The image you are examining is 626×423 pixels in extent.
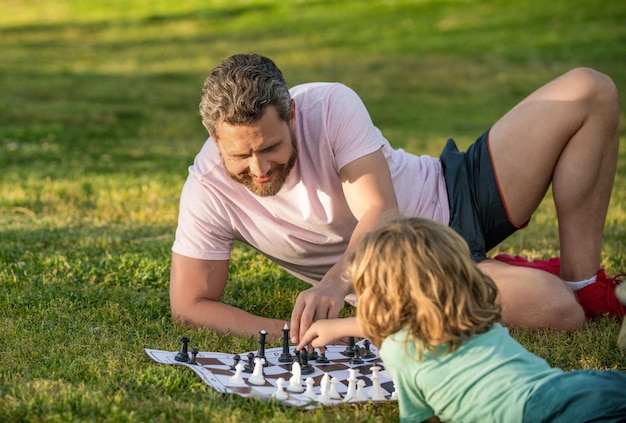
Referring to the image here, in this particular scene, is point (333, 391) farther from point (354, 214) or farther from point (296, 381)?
point (354, 214)

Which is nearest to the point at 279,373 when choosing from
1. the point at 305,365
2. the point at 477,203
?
the point at 305,365

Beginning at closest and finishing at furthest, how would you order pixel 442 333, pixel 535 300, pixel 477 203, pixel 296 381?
pixel 442 333, pixel 296 381, pixel 535 300, pixel 477 203

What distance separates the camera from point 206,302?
5.47 meters

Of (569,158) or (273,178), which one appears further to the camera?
(569,158)

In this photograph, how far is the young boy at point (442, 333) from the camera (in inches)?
141

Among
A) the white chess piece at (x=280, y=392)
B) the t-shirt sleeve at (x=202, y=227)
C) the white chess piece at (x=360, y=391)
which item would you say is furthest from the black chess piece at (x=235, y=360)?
the t-shirt sleeve at (x=202, y=227)

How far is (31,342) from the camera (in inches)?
197

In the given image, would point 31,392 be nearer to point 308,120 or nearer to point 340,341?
point 340,341

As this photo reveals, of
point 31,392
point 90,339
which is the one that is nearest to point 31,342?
point 90,339

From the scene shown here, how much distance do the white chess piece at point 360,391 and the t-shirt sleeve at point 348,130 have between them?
1426 mm

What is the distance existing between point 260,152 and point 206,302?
3.55ft

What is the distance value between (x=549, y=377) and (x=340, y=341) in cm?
176

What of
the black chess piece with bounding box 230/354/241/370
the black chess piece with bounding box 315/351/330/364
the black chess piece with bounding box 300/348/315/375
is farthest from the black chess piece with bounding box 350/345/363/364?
the black chess piece with bounding box 230/354/241/370

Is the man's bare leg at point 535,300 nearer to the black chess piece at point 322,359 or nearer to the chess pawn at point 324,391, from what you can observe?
the black chess piece at point 322,359
